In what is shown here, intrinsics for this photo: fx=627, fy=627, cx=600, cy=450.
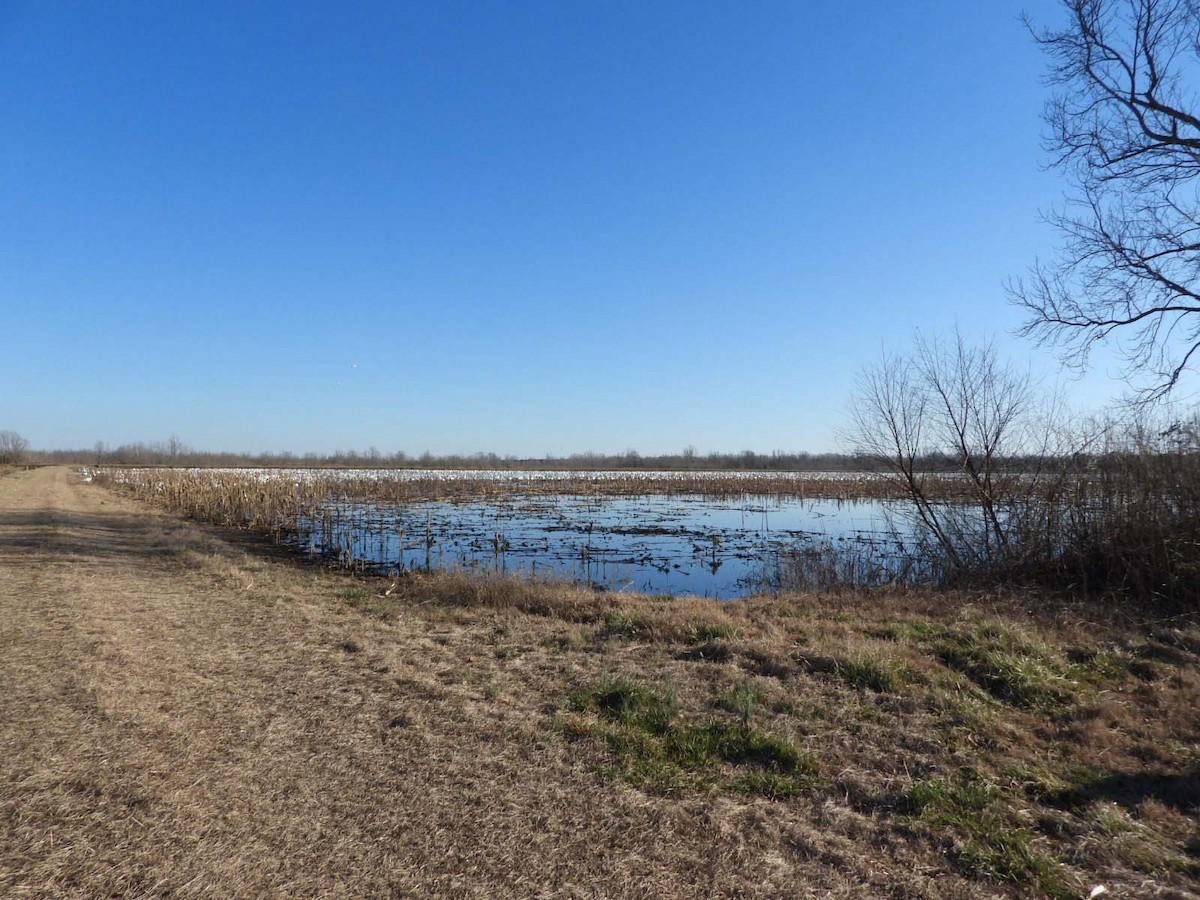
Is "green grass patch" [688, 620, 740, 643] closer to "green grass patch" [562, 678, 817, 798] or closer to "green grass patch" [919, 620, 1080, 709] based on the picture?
"green grass patch" [562, 678, 817, 798]

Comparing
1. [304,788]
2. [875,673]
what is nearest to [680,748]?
[875,673]

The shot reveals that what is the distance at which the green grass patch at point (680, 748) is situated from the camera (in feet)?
13.9

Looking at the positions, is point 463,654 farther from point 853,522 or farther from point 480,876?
point 853,522

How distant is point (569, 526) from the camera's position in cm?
2511

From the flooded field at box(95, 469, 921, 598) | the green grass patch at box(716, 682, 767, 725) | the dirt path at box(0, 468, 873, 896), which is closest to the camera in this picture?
the dirt path at box(0, 468, 873, 896)

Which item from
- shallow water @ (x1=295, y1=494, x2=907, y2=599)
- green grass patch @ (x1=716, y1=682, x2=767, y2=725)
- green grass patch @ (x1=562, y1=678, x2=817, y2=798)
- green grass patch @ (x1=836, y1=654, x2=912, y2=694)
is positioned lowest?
shallow water @ (x1=295, y1=494, x2=907, y2=599)

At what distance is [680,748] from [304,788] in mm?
2602

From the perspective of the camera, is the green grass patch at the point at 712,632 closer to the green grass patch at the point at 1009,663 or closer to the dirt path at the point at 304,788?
the green grass patch at the point at 1009,663

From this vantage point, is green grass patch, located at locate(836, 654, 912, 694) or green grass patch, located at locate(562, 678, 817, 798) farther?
green grass patch, located at locate(836, 654, 912, 694)

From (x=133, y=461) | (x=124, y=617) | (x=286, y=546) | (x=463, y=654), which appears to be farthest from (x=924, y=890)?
(x=133, y=461)

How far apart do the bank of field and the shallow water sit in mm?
5831

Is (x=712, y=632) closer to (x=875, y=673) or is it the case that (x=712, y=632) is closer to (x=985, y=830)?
(x=875, y=673)

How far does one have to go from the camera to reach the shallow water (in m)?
→ 15.6

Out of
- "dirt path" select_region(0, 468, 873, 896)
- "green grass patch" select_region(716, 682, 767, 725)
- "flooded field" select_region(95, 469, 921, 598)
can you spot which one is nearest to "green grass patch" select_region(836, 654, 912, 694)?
"green grass patch" select_region(716, 682, 767, 725)
